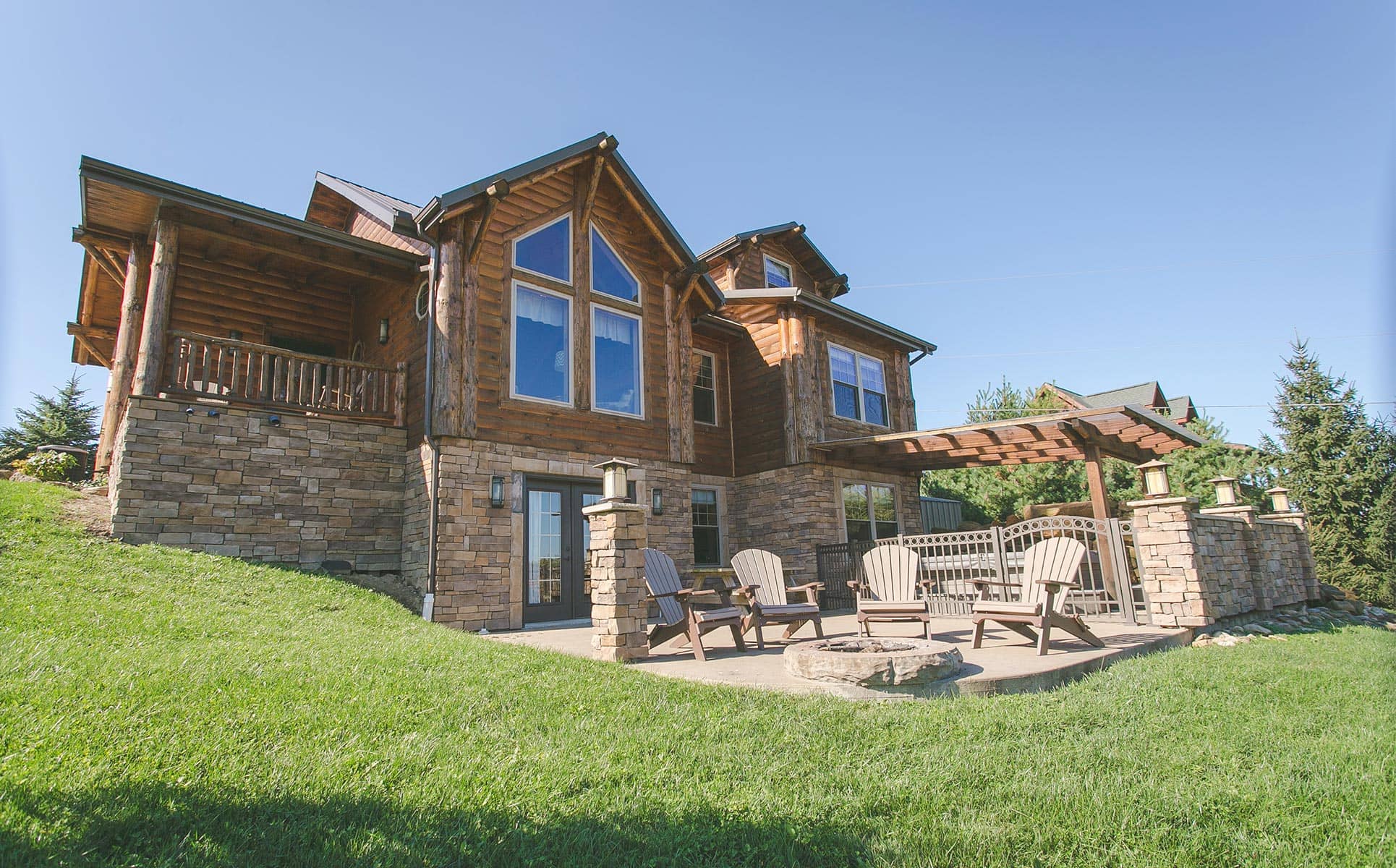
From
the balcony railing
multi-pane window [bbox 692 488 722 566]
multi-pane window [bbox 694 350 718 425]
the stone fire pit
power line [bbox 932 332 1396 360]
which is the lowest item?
the stone fire pit

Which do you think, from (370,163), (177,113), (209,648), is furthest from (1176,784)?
(370,163)

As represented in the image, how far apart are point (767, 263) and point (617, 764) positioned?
13976 mm

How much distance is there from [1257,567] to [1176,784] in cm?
833

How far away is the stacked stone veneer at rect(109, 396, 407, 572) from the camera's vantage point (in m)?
7.77

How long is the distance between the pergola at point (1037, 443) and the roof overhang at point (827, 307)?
272 cm

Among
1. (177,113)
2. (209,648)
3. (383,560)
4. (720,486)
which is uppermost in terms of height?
(177,113)

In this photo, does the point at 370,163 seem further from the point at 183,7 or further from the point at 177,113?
the point at 183,7

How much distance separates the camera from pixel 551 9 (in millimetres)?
8141

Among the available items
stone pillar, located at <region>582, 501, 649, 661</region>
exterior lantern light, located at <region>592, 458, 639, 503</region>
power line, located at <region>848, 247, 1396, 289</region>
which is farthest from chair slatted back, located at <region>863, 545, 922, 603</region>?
power line, located at <region>848, 247, 1396, 289</region>

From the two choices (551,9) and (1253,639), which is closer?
(1253,639)

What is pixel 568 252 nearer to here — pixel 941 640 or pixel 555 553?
pixel 555 553

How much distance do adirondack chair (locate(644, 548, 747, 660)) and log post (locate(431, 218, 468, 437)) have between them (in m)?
3.60

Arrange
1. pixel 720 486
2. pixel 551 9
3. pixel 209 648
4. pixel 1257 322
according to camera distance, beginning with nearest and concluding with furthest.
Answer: pixel 209 648 → pixel 551 9 → pixel 1257 322 → pixel 720 486

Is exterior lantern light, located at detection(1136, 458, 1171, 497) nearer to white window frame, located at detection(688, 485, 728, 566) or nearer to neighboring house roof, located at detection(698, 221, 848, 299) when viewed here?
white window frame, located at detection(688, 485, 728, 566)
